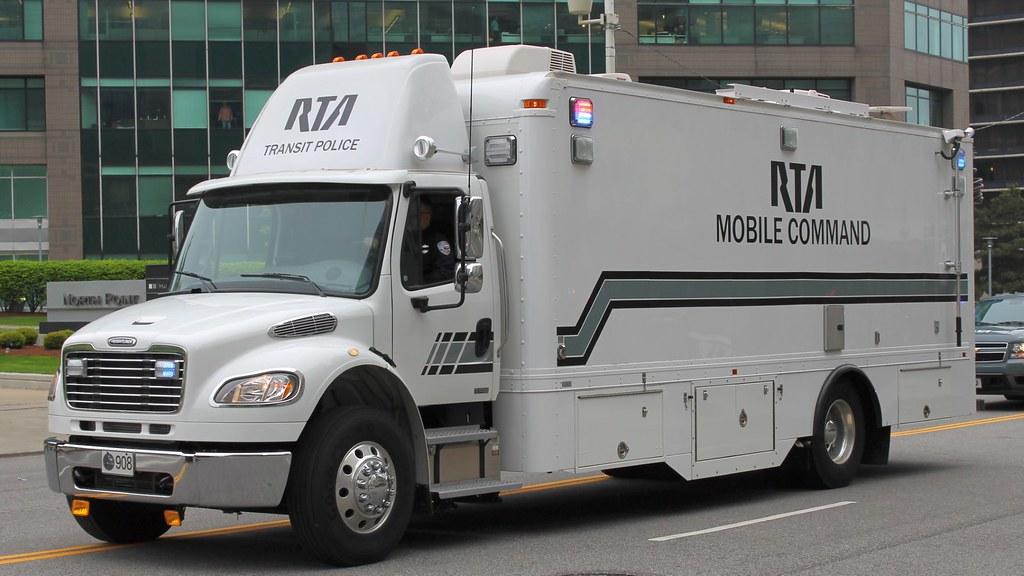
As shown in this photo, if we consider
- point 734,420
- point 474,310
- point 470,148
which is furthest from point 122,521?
point 734,420

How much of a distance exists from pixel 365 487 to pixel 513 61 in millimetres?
3561

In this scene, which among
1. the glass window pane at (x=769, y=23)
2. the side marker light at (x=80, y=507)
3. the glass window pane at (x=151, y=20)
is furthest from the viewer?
the glass window pane at (x=769, y=23)

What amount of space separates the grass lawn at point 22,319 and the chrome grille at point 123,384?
36790mm

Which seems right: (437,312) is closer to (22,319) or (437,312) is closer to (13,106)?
(22,319)

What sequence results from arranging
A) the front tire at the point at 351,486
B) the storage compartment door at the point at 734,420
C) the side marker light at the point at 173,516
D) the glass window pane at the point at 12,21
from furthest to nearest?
the glass window pane at the point at 12,21 < the storage compartment door at the point at 734,420 < the side marker light at the point at 173,516 < the front tire at the point at 351,486

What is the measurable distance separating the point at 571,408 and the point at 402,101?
2.54 metres

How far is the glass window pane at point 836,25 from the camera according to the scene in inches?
2346

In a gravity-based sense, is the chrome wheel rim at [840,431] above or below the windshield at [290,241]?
below

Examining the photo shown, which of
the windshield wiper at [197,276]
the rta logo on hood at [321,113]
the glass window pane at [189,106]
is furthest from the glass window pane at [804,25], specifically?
the windshield wiper at [197,276]

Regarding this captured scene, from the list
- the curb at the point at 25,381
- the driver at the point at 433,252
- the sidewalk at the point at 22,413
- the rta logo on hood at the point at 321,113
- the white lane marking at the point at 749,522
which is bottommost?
the sidewalk at the point at 22,413

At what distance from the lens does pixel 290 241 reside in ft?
32.1

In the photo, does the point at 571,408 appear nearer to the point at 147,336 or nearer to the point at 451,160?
the point at 451,160

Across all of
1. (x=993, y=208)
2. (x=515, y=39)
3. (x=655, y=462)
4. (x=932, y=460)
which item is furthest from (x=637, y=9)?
(x=655, y=462)

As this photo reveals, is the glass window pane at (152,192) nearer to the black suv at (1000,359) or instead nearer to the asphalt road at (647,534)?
the black suv at (1000,359)
